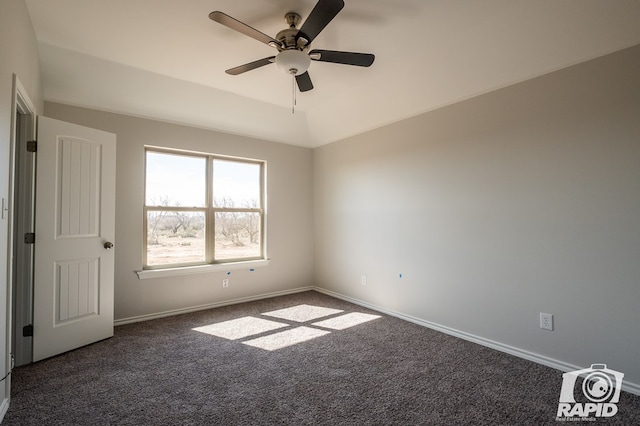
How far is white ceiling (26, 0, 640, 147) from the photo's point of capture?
2193 mm

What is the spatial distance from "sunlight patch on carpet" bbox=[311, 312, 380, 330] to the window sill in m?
1.41

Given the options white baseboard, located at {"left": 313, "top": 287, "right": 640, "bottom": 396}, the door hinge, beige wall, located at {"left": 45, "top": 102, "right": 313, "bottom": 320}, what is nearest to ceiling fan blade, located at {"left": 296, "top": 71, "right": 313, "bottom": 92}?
beige wall, located at {"left": 45, "top": 102, "right": 313, "bottom": 320}

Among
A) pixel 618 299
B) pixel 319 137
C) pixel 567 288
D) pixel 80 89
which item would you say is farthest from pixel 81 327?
pixel 618 299

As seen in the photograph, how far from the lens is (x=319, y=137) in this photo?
4738 mm

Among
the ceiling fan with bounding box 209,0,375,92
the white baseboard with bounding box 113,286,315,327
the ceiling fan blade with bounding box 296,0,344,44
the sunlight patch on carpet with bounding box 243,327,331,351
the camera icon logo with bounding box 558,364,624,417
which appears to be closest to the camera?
the ceiling fan blade with bounding box 296,0,344,44

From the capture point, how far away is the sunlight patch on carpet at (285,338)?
285cm

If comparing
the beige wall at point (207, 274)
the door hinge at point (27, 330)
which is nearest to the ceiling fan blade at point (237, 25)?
the beige wall at point (207, 274)

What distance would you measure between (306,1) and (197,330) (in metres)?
3.21

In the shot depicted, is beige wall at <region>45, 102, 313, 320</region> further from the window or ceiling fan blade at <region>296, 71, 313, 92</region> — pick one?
ceiling fan blade at <region>296, 71, 313, 92</region>

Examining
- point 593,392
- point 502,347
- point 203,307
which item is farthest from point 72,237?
point 593,392

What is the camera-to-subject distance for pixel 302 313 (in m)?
3.80

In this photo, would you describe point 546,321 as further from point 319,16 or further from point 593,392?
point 319,16

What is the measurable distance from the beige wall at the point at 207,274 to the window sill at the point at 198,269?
67 mm

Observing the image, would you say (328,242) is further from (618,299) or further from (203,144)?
(618,299)
